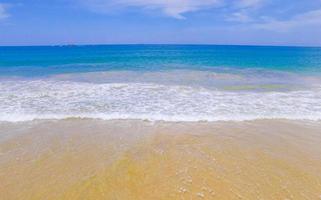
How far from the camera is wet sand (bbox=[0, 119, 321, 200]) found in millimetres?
4340

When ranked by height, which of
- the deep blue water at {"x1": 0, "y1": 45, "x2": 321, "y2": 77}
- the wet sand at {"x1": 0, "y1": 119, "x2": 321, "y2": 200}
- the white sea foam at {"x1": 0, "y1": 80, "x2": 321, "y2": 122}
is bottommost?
the wet sand at {"x1": 0, "y1": 119, "x2": 321, "y2": 200}

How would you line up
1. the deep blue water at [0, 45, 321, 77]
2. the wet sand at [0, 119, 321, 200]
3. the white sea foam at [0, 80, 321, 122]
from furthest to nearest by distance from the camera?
the deep blue water at [0, 45, 321, 77] → the white sea foam at [0, 80, 321, 122] → the wet sand at [0, 119, 321, 200]

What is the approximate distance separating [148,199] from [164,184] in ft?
1.77

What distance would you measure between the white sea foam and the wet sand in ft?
2.61

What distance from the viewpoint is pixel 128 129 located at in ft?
23.9

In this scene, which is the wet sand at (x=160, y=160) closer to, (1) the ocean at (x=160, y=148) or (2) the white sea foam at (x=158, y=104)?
(1) the ocean at (x=160, y=148)

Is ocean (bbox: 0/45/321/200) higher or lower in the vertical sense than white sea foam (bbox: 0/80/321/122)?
lower

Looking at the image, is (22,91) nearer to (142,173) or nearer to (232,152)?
(142,173)

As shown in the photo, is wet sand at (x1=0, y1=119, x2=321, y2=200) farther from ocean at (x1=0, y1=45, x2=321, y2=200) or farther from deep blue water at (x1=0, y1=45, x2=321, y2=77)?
deep blue water at (x1=0, y1=45, x2=321, y2=77)

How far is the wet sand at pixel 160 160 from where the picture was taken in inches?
171

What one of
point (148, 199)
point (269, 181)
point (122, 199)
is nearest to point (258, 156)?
point (269, 181)

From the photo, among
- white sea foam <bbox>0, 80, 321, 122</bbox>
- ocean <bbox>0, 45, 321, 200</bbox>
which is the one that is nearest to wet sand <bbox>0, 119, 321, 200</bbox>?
ocean <bbox>0, 45, 321, 200</bbox>

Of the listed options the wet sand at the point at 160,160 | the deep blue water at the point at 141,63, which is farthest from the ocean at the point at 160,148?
the deep blue water at the point at 141,63

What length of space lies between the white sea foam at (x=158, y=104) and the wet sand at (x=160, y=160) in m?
0.80
